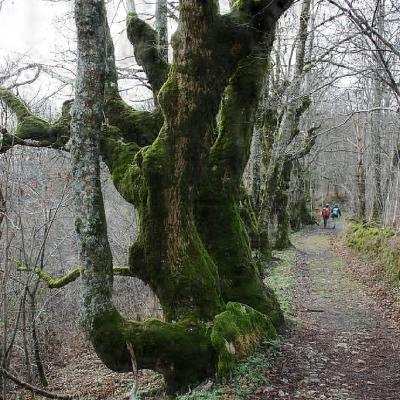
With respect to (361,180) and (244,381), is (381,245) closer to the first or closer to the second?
(361,180)

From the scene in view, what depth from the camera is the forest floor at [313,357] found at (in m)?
6.06

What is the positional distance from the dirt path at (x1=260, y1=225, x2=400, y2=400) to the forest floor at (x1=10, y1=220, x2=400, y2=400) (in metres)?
0.01

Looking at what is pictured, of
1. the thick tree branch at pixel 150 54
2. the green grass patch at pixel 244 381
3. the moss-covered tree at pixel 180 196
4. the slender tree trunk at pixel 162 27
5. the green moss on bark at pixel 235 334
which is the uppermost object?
the slender tree trunk at pixel 162 27

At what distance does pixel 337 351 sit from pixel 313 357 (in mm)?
667

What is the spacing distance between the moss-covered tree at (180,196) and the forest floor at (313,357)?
49cm

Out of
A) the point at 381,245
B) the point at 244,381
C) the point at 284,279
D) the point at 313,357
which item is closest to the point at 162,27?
the point at 313,357

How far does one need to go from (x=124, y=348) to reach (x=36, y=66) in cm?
639

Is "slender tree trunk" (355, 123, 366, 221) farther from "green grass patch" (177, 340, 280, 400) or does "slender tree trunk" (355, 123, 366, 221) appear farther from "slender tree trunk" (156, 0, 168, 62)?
"green grass patch" (177, 340, 280, 400)

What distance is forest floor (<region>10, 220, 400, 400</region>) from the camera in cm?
606

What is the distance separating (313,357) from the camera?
7441mm

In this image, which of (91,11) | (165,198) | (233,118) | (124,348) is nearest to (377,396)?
(124,348)

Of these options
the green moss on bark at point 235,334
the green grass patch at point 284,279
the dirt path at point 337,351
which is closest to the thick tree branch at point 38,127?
the green moss on bark at point 235,334

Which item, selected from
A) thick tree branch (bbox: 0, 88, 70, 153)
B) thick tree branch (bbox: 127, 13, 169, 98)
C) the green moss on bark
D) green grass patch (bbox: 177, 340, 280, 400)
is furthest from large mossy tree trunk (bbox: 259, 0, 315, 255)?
green grass patch (bbox: 177, 340, 280, 400)

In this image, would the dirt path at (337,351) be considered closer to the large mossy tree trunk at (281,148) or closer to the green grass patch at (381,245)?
the green grass patch at (381,245)
